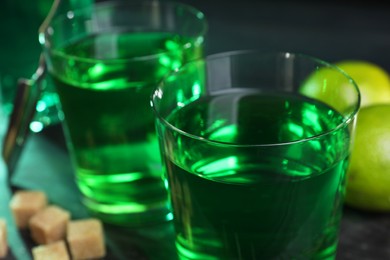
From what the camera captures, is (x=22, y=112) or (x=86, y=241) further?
(x=22, y=112)

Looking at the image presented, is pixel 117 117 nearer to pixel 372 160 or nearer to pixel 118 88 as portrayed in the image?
pixel 118 88

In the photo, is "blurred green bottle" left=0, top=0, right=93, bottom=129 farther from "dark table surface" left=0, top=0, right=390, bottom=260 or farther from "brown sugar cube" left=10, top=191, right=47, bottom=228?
"brown sugar cube" left=10, top=191, right=47, bottom=228

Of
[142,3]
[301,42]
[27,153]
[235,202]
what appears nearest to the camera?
[235,202]

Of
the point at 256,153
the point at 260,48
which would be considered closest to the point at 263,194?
the point at 256,153

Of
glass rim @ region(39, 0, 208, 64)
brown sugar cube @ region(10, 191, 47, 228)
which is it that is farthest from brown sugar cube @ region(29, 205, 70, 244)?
glass rim @ region(39, 0, 208, 64)

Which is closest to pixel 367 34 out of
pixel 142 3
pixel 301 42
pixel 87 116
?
pixel 301 42

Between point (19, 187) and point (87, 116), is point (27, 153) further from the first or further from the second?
point (87, 116)

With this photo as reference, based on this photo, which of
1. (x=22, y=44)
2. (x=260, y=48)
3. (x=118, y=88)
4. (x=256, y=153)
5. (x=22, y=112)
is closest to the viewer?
(x=256, y=153)
